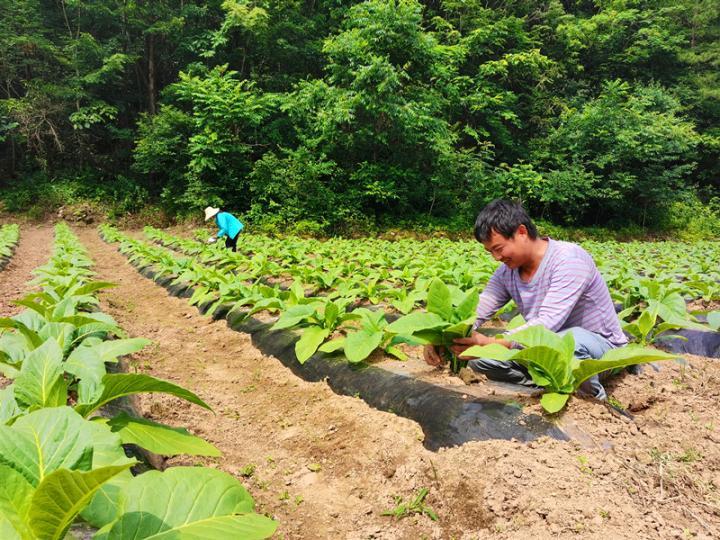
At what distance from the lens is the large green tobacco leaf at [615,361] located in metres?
1.96

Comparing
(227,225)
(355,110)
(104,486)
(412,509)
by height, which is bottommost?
(227,225)

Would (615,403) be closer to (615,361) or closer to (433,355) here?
(615,361)

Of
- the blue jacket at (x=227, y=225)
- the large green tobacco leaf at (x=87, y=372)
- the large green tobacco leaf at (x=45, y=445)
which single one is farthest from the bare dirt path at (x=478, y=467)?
the blue jacket at (x=227, y=225)

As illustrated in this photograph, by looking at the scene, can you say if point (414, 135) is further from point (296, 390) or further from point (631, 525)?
point (631, 525)

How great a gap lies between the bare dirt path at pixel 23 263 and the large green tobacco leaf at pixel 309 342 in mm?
3153

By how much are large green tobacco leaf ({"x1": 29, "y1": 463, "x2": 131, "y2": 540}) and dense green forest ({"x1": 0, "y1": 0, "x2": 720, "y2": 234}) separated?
49.6ft

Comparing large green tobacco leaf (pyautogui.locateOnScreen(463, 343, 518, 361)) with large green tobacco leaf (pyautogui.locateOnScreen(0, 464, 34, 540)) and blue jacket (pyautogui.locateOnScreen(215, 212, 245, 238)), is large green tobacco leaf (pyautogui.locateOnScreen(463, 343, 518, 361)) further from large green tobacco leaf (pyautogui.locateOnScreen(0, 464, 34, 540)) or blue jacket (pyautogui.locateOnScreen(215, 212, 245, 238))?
blue jacket (pyautogui.locateOnScreen(215, 212, 245, 238))

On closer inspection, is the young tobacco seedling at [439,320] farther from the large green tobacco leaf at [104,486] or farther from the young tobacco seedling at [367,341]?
the large green tobacco leaf at [104,486]

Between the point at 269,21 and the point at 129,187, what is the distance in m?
9.85

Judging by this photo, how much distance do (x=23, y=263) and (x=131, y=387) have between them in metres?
10.4

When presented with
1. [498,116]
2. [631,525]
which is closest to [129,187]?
[498,116]

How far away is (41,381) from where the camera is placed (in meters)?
1.62

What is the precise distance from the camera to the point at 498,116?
22281 millimetres

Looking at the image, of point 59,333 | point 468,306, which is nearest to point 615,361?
point 468,306
